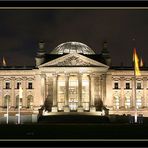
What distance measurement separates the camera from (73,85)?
7969 cm

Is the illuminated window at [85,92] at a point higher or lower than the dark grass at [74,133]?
higher

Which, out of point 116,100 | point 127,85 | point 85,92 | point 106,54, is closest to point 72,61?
point 85,92

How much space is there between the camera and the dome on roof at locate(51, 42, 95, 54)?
292 feet

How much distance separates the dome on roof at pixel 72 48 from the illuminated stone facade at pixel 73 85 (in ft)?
1.09

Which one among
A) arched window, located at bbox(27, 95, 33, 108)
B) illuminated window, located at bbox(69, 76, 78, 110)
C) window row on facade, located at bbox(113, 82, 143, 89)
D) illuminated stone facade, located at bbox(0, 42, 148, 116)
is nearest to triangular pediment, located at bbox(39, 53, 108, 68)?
illuminated stone facade, located at bbox(0, 42, 148, 116)

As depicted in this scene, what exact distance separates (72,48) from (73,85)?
12.1m

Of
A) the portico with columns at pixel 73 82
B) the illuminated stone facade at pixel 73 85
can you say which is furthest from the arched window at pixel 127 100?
the portico with columns at pixel 73 82

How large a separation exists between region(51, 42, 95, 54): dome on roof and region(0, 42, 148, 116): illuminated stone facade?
13.1 inches

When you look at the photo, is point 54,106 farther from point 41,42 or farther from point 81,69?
point 41,42

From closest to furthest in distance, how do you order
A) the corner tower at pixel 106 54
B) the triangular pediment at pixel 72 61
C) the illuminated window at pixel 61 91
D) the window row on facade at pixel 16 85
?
the triangular pediment at pixel 72 61
the illuminated window at pixel 61 91
the corner tower at pixel 106 54
the window row on facade at pixel 16 85

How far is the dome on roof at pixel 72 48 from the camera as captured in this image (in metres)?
89.0

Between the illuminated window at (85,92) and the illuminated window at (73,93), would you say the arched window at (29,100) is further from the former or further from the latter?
the illuminated window at (85,92)

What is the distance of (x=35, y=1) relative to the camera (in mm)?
11680

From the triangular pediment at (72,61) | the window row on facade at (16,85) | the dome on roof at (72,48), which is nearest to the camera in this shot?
the triangular pediment at (72,61)
